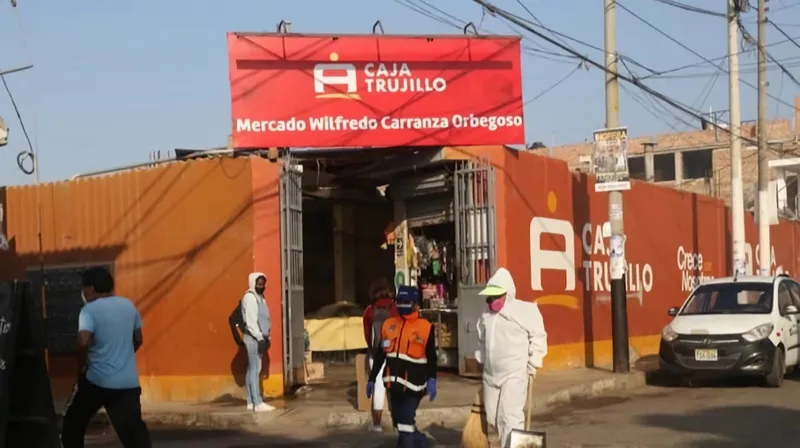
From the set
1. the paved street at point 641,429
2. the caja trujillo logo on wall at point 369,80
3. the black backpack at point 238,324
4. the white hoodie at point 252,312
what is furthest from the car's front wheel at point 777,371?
the black backpack at point 238,324

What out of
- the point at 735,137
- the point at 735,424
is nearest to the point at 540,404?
the point at 735,424

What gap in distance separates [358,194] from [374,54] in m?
4.05

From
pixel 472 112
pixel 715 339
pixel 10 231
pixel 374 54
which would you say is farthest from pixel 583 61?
pixel 10 231

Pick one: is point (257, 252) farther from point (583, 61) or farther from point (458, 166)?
point (583, 61)

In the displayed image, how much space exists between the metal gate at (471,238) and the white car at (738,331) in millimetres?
2961

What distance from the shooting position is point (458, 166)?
51.3 feet

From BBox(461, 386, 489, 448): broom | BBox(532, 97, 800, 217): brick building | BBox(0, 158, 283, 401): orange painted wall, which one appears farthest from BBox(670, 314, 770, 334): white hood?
BBox(532, 97, 800, 217): brick building

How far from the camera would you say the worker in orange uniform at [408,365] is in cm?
849

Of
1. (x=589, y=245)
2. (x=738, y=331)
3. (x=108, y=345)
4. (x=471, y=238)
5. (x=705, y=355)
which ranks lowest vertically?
(x=705, y=355)

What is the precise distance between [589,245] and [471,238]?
155 inches

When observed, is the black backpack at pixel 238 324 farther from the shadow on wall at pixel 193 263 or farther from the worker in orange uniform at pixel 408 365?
the worker in orange uniform at pixel 408 365

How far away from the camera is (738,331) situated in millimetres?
15188

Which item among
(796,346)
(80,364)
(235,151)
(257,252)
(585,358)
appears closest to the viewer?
(80,364)

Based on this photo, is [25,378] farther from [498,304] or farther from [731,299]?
[731,299]
